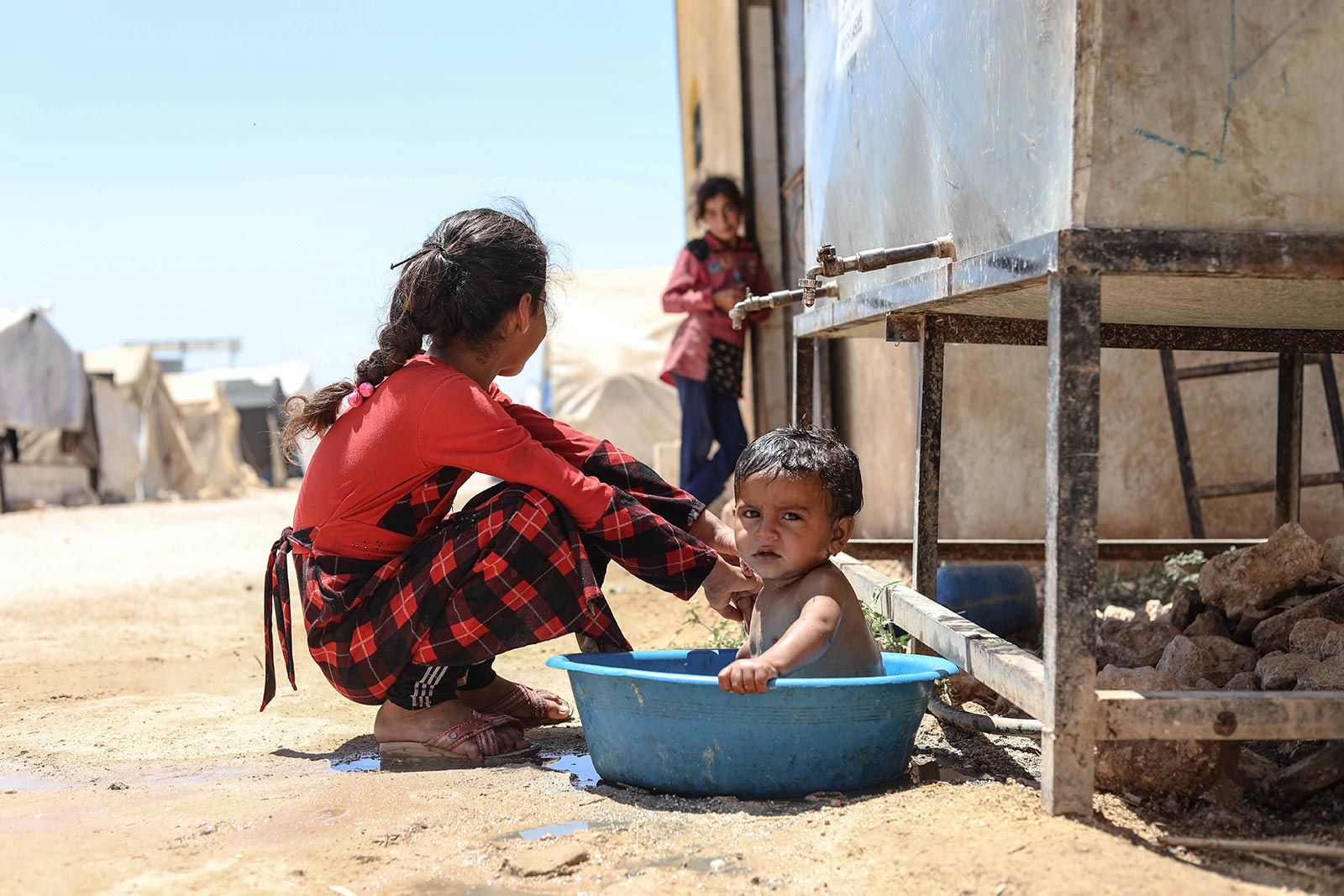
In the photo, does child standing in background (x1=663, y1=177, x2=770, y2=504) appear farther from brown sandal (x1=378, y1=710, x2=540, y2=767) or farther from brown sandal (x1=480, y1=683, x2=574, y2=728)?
brown sandal (x1=378, y1=710, x2=540, y2=767)

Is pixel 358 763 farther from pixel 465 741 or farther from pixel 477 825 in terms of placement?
pixel 477 825

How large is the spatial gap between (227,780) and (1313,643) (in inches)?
85.7

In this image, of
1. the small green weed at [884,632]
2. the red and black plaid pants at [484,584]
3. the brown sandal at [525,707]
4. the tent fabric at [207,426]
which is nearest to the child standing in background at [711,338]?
the small green weed at [884,632]

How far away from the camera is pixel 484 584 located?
2.40 metres

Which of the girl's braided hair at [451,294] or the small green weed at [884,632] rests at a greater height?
the girl's braided hair at [451,294]

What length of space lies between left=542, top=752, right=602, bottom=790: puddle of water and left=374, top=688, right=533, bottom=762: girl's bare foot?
10cm

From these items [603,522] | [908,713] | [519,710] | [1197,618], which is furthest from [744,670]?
[1197,618]

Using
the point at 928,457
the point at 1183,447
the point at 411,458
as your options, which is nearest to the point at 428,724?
the point at 411,458

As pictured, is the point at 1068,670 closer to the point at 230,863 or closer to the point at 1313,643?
the point at 1313,643

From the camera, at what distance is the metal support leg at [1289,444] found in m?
3.25

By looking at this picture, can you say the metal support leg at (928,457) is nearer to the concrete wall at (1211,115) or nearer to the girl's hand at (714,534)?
the girl's hand at (714,534)

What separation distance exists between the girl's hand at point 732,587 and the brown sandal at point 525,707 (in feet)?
1.89

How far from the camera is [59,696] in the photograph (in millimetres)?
3342

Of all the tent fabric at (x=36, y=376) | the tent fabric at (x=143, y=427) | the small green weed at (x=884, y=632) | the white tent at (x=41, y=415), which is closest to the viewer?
the small green weed at (x=884, y=632)
